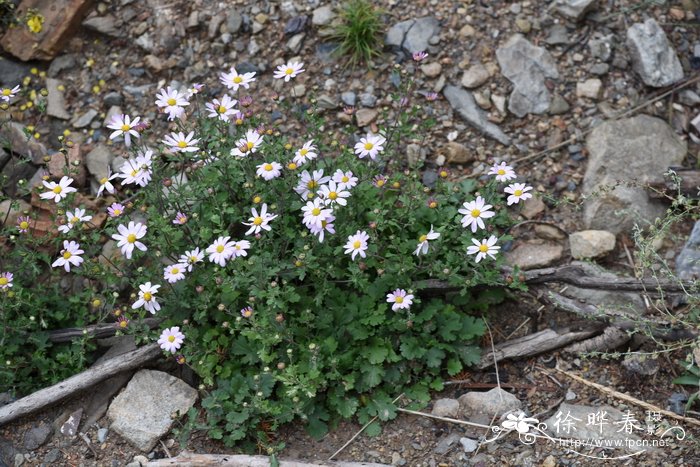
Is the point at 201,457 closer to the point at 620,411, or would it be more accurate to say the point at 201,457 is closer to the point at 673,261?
the point at 620,411

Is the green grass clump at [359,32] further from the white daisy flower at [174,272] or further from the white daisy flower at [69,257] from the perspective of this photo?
the white daisy flower at [69,257]

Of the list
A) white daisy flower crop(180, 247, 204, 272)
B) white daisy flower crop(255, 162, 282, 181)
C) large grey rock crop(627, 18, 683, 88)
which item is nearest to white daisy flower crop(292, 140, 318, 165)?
white daisy flower crop(255, 162, 282, 181)

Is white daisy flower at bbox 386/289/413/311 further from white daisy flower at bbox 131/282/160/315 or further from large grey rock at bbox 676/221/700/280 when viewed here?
large grey rock at bbox 676/221/700/280

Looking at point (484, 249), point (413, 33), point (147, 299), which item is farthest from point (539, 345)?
point (413, 33)

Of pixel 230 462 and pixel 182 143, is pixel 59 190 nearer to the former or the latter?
pixel 182 143

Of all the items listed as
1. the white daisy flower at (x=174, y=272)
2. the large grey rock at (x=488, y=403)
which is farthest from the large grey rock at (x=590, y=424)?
the white daisy flower at (x=174, y=272)

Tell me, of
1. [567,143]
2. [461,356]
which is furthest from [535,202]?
[461,356]

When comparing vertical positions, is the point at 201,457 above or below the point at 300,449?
above
